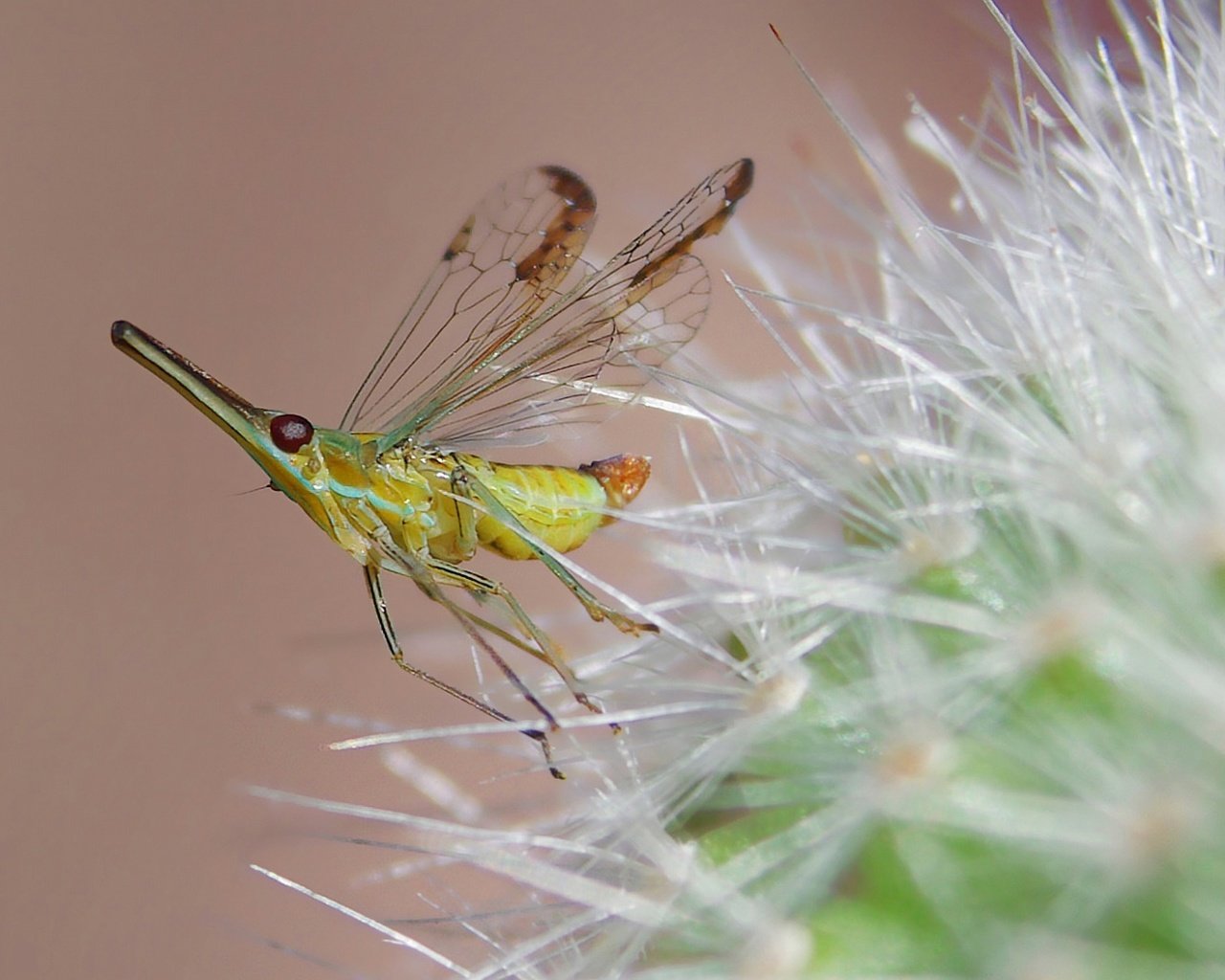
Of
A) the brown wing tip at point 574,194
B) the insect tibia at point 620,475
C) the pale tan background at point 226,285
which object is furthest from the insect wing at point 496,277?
the pale tan background at point 226,285

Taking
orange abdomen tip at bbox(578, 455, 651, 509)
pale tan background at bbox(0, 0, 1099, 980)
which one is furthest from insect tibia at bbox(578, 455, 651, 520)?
pale tan background at bbox(0, 0, 1099, 980)

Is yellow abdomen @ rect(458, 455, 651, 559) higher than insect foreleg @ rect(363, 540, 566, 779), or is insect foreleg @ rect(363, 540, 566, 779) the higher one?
yellow abdomen @ rect(458, 455, 651, 559)

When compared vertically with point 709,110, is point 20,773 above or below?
below

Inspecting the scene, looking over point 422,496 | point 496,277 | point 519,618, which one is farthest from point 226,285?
point 519,618

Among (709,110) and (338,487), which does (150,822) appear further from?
(709,110)

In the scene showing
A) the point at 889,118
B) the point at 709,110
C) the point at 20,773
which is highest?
the point at 889,118

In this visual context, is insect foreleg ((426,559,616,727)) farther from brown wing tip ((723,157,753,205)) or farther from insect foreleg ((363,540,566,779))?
brown wing tip ((723,157,753,205))

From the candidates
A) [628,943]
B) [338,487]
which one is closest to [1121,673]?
[628,943]
